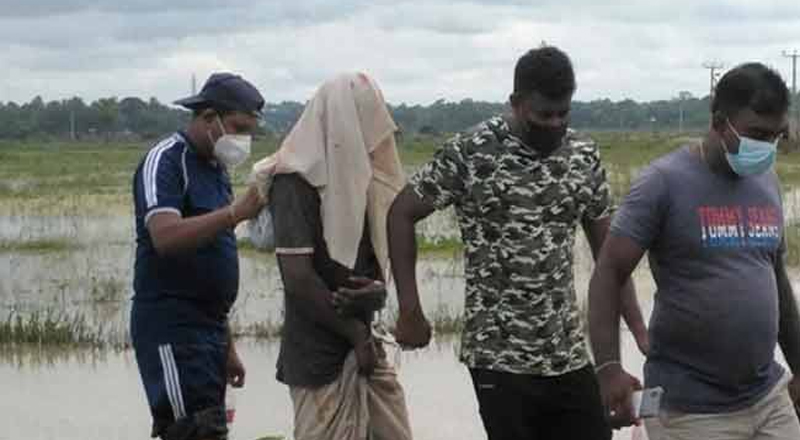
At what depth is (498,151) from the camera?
3826mm

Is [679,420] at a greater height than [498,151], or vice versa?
[498,151]

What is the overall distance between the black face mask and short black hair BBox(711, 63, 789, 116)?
41 cm

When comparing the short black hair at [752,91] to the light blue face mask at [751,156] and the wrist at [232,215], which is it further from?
the wrist at [232,215]

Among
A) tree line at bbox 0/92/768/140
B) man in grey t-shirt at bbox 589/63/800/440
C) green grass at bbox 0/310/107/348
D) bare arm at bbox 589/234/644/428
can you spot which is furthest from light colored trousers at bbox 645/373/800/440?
tree line at bbox 0/92/768/140

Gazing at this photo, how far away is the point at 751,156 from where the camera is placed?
3.57 meters

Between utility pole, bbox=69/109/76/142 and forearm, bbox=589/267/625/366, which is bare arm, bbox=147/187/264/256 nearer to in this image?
forearm, bbox=589/267/625/366

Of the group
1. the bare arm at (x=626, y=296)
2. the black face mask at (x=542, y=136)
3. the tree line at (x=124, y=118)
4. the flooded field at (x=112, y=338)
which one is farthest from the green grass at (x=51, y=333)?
the tree line at (x=124, y=118)

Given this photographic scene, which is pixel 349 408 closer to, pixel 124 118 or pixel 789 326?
pixel 789 326

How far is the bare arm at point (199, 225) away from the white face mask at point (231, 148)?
0.70 feet

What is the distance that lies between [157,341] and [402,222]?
0.81 metres

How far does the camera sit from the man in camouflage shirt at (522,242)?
3.81 metres

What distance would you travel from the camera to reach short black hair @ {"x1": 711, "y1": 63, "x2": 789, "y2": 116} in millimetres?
3600

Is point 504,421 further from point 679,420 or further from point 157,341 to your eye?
point 157,341

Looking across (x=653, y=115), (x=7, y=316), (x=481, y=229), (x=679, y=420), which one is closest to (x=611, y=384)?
(x=679, y=420)
